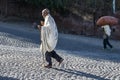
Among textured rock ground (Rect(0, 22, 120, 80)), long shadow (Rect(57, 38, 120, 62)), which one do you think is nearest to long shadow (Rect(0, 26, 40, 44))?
textured rock ground (Rect(0, 22, 120, 80))

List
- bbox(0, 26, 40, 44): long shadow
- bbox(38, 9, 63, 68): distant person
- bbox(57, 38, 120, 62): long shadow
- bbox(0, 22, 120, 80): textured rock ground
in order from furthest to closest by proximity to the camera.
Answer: bbox(0, 26, 40, 44): long shadow, bbox(57, 38, 120, 62): long shadow, bbox(38, 9, 63, 68): distant person, bbox(0, 22, 120, 80): textured rock ground

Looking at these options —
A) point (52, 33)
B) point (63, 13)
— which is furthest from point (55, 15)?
point (52, 33)

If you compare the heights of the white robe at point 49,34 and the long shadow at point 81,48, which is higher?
the white robe at point 49,34

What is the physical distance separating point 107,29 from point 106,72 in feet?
23.2

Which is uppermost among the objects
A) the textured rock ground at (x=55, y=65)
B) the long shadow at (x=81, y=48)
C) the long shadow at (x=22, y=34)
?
the textured rock ground at (x=55, y=65)

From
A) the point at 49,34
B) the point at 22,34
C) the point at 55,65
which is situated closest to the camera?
the point at 49,34

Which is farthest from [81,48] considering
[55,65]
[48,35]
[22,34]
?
[48,35]

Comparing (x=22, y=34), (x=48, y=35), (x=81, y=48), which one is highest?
(x=48, y=35)

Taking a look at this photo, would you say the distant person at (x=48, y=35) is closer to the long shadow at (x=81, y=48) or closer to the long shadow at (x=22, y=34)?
the long shadow at (x=81, y=48)

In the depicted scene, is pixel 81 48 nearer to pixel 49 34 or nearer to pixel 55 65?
pixel 55 65

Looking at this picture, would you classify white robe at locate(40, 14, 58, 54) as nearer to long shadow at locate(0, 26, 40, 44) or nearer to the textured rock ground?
the textured rock ground

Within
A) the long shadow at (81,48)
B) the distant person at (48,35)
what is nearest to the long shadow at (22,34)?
the long shadow at (81,48)

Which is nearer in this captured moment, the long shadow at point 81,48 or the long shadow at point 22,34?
the long shadow at point 81,48

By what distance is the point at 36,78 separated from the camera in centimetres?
1070
